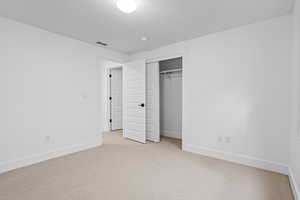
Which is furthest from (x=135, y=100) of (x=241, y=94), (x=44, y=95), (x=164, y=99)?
(x=241, y=94)

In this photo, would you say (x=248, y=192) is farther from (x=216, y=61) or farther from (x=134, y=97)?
(x=134, y=97)

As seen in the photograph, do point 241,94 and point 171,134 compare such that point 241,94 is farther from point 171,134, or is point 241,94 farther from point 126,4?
point 171,134

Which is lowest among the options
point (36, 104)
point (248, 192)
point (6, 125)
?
point (248, 192)

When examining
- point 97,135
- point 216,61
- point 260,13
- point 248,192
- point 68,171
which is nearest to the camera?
point 248,192

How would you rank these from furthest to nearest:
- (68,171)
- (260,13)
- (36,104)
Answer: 1. (36,104)
2. (68,171)
3. (260,13)

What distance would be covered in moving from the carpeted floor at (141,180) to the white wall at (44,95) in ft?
1.28

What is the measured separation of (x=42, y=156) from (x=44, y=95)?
1157 mm

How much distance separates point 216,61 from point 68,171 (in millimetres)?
3323

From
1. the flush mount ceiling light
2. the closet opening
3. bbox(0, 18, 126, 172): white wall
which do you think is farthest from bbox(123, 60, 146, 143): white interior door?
the flush mount ceiling light

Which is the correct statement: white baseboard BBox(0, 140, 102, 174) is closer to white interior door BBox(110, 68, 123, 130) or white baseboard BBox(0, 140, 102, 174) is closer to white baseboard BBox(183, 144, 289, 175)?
white interior door BBox(110, 68, 123, 130)

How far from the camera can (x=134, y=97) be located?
14.5ft

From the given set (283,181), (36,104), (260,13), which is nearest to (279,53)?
(260,13)

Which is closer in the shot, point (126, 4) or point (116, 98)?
point (126, 4)

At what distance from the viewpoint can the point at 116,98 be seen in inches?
233
